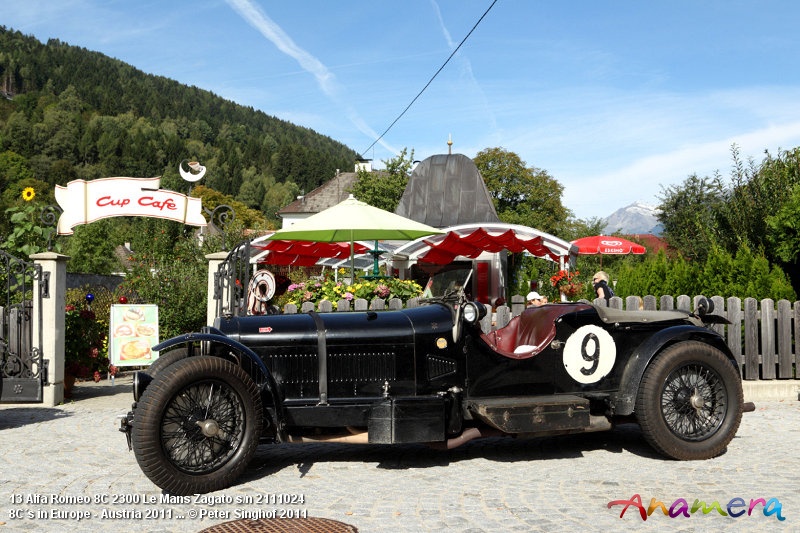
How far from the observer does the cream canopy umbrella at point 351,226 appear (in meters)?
9.91

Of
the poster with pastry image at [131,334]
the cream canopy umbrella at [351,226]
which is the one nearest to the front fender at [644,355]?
the cream canopy umbrella at [351,226]

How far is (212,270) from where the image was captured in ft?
34.5

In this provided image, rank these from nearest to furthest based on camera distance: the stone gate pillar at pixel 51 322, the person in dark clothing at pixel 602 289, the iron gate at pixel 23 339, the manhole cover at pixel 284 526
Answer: the manhole cover at pixel 284 526 → the iron gate at pixel 23 339 → the stone gate pillar at pixel 51 322 → the person in dark clothing at pixel 602 289

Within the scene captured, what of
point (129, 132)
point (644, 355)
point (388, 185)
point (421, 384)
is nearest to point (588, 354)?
point (644, 355)

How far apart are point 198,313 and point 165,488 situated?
358 inches

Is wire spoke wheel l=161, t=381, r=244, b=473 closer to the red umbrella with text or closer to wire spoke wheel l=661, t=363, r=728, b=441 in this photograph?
wire spoke wheel l=661, t=363, r=728, b=441

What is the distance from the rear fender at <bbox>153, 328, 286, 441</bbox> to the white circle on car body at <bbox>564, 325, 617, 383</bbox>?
2.33 metres

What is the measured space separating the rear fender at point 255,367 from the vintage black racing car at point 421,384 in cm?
1

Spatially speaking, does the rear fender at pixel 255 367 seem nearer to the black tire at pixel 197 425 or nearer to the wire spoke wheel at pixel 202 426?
the black tire at pixel 197 425

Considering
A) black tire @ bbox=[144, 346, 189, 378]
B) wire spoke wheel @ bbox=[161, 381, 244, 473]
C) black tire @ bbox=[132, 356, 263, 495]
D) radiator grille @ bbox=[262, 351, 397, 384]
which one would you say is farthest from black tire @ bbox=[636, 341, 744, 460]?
black tire @ bbox=[144, 346, 189, 378]

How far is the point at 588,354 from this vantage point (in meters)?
5.91

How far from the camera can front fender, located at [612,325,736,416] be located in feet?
19.0

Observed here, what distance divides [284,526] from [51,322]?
6542 millimetres

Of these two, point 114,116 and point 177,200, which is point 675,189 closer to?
point 177,200
